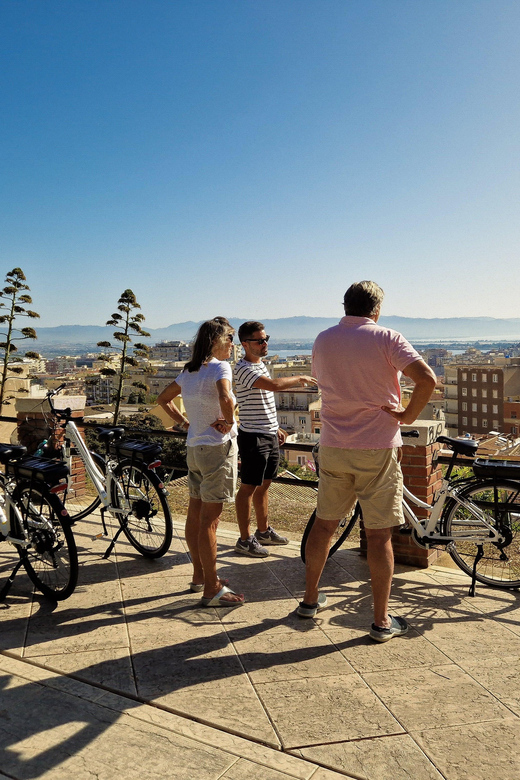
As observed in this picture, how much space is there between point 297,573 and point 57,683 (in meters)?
1.77

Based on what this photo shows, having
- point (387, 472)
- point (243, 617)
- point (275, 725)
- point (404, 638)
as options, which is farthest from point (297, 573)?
point (275, 725)

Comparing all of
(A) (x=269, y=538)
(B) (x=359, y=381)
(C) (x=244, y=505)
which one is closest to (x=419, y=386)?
(B) (x=359, y=381)

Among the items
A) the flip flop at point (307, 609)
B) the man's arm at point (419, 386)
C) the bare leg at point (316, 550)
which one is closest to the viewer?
the man's arm at point (419, 386)

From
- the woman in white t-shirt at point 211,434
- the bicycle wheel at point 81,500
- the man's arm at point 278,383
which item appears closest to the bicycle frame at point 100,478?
the bicycle wheel at point 81,500

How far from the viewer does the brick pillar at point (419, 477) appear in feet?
13.3

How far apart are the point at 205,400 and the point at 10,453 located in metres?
1.40

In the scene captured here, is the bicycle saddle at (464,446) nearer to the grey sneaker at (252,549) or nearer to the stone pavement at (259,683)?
the stone pavement at (259,683)

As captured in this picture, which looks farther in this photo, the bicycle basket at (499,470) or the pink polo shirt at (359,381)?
the bicycle basket at (499,470)

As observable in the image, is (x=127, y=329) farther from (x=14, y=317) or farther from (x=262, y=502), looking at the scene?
(x=262, y=502)

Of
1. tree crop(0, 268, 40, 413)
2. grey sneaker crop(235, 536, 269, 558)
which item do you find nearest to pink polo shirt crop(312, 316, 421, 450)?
grey sneaker crop(235, 536, 269, 558)

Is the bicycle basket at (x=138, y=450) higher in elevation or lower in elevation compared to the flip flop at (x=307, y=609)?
higher

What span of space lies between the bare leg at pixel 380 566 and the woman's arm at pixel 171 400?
138cm

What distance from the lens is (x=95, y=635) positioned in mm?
3176

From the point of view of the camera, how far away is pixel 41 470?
358 centimetres
